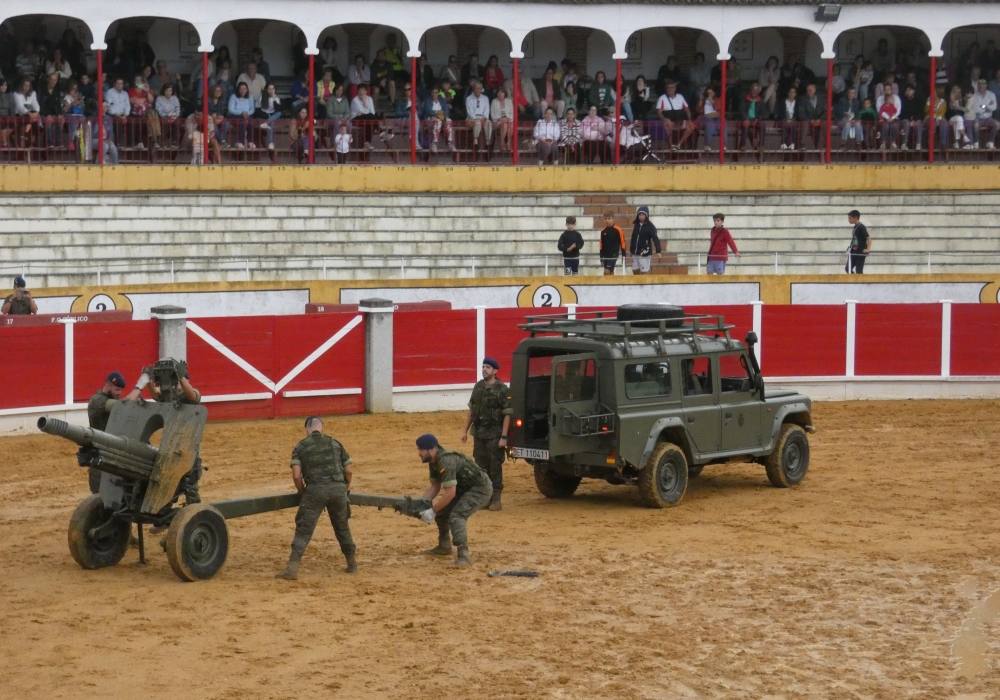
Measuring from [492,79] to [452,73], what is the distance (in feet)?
2.63

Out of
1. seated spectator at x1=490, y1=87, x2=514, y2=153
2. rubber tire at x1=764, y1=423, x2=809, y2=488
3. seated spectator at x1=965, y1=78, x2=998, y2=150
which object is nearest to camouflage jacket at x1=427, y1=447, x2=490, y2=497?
rubber tire at x1=764, y1=423, x2=809, y2=488

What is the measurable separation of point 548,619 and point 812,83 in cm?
2292

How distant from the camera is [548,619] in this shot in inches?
481

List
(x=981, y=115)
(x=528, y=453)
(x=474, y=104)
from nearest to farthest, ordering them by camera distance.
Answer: (x=528, y=453) < (x=474, y=104) < (x=981, y=115)

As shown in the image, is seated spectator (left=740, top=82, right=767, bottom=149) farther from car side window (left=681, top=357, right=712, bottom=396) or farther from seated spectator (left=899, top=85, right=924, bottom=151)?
car side window (left=681, top=357, right=712, bottom=396)

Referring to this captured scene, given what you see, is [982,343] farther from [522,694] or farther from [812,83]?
[522,694]

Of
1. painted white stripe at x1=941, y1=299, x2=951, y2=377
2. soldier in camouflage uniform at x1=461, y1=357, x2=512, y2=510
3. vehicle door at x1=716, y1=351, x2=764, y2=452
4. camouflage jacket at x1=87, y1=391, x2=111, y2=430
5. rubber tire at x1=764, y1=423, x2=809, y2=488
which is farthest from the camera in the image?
painted white stripe at x1=941, y1=299, x2=951, y2=377

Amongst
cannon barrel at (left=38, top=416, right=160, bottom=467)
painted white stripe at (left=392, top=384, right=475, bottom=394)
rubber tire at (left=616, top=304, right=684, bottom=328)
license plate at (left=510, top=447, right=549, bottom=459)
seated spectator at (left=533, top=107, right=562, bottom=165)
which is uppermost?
seated spectator at (left=533, top=107, right=562, bottom=165)

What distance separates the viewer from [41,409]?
69.2 feet

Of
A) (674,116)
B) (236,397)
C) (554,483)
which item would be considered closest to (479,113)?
(674,116)

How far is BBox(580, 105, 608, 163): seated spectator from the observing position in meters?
31.3

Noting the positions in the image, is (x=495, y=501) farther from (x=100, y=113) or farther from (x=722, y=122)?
(x=722, y=122)

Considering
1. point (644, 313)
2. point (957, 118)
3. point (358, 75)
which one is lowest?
point (644, 313)

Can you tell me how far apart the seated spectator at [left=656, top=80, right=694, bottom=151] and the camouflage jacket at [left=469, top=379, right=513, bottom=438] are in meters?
16.6
